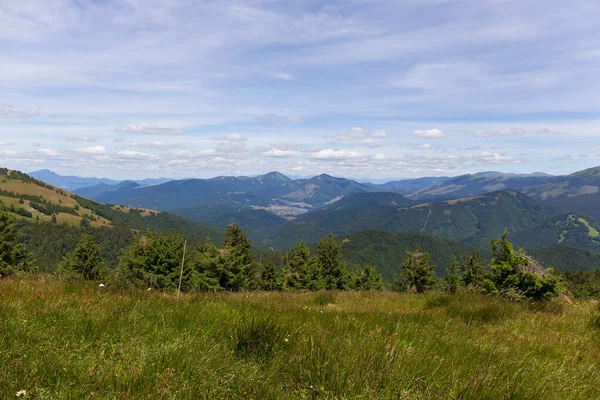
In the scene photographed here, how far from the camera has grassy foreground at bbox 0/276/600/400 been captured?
2344 mm

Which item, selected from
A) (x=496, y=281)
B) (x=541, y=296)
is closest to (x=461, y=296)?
(x=541, y=296)

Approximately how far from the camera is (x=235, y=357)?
3.27m

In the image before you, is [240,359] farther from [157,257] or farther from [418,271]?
[157,257]

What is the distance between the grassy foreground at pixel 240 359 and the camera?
7.69ft

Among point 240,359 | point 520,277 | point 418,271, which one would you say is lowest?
point 418,271

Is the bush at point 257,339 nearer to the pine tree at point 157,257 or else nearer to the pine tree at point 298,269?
the pine tree at point 298,269

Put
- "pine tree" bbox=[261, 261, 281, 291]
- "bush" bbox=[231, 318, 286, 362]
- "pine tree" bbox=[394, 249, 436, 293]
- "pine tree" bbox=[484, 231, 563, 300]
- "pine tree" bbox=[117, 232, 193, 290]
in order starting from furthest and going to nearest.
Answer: "pine tree" bbox=[261, 261, 281, 291] → "pine tree" bbox=[117, 232, 193, 290] → "pine tree" bbox=[394, 249, 436, 293] → "pine tree" bbox=[484, 231, 563, 300] → "bush" bbox=[231, 318, 286, 362]

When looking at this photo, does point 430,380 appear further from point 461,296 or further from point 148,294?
point 461,296

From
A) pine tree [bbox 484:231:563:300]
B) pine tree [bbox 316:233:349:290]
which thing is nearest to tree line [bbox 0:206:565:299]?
pine tree [bbox 316:233:349:290]

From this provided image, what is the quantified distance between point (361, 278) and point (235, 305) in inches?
2416

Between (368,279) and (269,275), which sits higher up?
(269,275)

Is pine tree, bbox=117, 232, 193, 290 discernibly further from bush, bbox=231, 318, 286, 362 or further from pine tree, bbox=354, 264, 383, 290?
bush, bbox=231, 318, 286, 362

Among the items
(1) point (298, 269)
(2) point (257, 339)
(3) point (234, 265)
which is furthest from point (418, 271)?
(2) point (257, 339)

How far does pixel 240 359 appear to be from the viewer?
10.5ft
